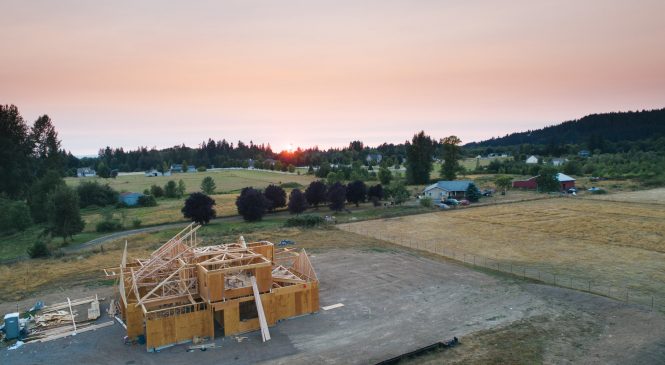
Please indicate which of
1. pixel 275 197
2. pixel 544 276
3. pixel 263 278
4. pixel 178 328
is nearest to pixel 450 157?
pixel 275 197

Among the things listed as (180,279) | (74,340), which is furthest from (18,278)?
(180,279)

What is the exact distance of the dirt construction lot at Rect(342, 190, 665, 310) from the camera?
30.5 meters

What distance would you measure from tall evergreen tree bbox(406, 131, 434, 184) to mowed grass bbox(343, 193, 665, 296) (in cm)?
3192

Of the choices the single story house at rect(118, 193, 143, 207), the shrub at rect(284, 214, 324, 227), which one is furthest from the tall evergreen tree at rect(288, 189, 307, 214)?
the single story house at rect(118, 193, 143, 207)

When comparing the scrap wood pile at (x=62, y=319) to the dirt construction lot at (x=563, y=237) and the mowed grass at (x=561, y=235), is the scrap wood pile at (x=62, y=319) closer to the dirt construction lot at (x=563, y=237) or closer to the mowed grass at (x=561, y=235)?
the dirt construction lot at (x=563, y=237)

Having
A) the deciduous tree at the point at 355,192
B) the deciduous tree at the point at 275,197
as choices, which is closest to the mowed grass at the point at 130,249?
the deciduous tree at the point at 275,197

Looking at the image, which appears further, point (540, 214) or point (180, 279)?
point (540, 214)

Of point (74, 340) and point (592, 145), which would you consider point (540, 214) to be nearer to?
point (74, 340)

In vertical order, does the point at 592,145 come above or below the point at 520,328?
above

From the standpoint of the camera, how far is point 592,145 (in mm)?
182625

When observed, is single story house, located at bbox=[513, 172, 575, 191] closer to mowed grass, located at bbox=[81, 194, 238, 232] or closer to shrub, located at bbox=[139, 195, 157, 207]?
mowed grass, located at bbox=[81, 194, 238, 232]

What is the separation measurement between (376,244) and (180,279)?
71.4 ft

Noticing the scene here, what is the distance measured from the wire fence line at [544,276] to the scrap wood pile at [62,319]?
26.8 m

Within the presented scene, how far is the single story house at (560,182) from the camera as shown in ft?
257
